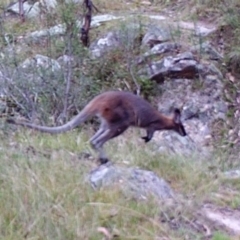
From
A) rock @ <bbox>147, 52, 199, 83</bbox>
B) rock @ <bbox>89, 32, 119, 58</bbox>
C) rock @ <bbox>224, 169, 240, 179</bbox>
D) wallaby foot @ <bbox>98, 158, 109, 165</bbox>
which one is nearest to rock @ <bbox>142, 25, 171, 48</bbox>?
rock @ <bbox>89, 32, 119, 58</bbox>

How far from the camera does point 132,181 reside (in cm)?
538

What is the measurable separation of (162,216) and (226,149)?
4.88 meters

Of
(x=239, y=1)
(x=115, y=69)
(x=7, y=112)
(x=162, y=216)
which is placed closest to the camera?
(x=162, y=216)

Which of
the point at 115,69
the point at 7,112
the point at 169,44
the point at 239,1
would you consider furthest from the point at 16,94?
the point at 239,1

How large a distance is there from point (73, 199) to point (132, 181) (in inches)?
20.5

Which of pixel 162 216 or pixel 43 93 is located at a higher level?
pixel 162 216

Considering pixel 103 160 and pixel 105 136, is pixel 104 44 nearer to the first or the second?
pixel 105 136

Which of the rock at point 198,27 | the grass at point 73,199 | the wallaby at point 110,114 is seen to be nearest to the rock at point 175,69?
the rock at point 198,27

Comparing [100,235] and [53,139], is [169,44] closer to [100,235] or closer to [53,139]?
[53,139]

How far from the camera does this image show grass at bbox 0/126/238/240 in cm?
472

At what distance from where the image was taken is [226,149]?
9.88m

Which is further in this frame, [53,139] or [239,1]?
[239,1]

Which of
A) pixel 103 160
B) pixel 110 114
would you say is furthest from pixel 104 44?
pixel 103 160

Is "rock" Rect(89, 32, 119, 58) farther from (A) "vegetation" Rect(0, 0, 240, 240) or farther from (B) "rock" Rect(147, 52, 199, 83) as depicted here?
(A) "vegetation" Rect(0, 0, 240, 240)
